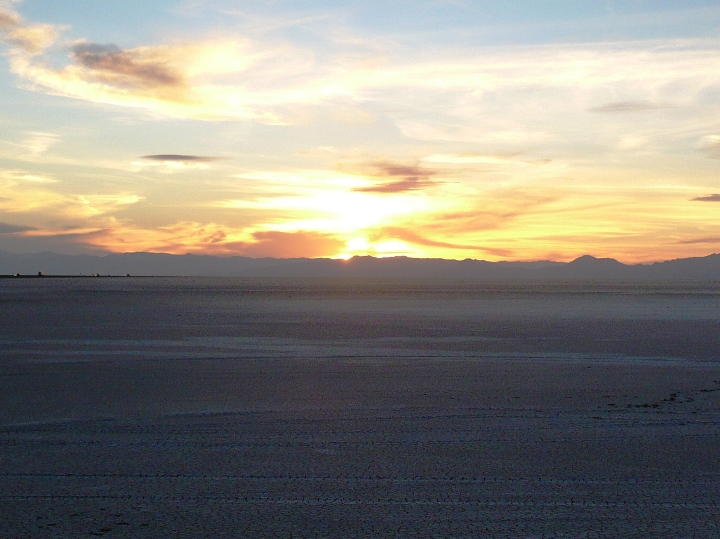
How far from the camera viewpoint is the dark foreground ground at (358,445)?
6.88 m

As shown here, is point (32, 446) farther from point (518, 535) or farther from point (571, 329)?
point (571, 329)

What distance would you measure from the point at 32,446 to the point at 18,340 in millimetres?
18269

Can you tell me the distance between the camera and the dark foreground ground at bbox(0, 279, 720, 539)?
22.6 feet

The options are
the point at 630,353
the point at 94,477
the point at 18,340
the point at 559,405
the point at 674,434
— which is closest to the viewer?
the point at 94,477

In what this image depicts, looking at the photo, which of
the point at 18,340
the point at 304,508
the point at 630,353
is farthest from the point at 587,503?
the point at 18,340

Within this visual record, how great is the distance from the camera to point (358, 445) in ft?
32.3

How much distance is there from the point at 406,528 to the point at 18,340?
23288 mm

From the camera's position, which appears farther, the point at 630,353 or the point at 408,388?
the point at 630,353

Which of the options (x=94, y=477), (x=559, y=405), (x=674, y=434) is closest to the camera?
(x=94, y=477)

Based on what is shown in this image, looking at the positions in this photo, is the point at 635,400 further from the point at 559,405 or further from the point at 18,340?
the point at 18,340

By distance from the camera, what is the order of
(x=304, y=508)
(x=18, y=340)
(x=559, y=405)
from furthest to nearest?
(x=18, y=340) < (x=559, y=405) < (x=304, y=508)

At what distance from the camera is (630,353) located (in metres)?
22.6

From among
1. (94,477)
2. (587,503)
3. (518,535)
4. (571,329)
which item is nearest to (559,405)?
(587,503)

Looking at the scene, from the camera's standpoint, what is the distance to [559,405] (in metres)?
13.1
